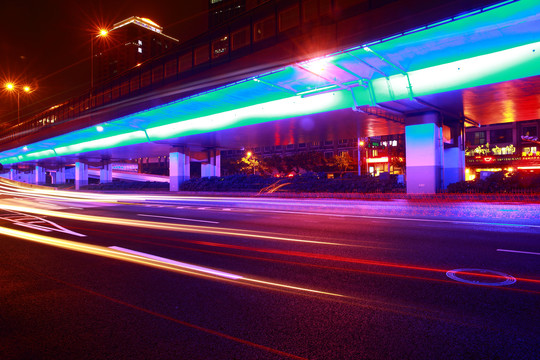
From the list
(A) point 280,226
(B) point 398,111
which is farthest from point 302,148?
(A) point 280,226

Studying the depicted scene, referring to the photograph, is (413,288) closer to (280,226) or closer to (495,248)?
(495,248)

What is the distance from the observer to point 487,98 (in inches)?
650

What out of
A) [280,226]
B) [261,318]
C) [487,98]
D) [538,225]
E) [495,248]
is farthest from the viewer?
[487,98]

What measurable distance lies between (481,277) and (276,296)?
3158mm

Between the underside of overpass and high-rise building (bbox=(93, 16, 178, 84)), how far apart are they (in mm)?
169762

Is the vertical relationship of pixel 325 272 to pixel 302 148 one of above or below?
below

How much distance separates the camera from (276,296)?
4.53 m

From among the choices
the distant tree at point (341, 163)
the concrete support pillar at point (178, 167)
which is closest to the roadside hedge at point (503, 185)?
the concrete support pillar at point (178, 167)

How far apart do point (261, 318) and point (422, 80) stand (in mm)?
15014

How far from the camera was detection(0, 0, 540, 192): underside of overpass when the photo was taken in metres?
11.7

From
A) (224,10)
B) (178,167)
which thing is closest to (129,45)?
(224,10)

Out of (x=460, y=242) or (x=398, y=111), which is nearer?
(x=460, y=242)

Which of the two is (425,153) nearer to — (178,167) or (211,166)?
(178,167)

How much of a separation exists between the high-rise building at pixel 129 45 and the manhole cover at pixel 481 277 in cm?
19177
